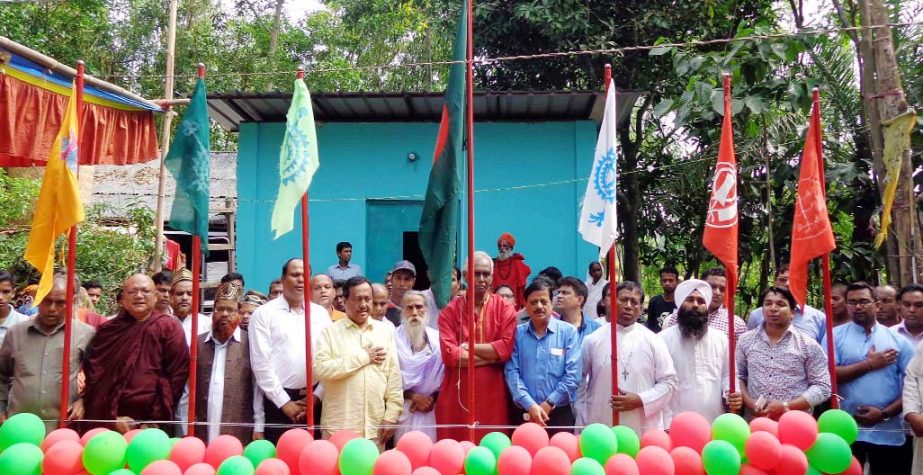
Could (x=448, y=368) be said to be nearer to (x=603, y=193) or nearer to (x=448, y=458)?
(x=448, y=458)

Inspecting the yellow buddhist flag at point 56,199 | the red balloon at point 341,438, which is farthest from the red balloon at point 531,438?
the yellow buddhist flag at point 56,199

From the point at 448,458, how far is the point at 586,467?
0.68 meters

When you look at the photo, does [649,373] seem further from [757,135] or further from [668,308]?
[757,135]

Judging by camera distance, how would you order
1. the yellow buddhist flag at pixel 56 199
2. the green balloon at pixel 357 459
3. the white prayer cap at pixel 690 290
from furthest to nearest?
the white prayer cap at pixel 690 290 < the yellow buddhist flag at pixel 56 199 < the green balloon at pixel 357 459

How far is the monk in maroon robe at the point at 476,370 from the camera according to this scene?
5.01 meters

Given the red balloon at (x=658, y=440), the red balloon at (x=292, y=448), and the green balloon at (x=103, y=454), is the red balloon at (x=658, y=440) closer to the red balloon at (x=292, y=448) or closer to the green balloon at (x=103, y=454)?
the red balloon at (x=292, y=448)

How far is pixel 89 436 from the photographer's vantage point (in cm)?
437

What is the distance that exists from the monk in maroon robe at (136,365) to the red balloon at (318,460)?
1.28 m

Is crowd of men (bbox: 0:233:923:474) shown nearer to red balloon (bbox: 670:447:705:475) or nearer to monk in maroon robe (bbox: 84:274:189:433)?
monk in maroon robe (bbox: 84:274:189:433)

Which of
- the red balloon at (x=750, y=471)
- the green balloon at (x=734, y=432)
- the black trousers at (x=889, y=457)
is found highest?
the green balloon at (x=734, y=432)

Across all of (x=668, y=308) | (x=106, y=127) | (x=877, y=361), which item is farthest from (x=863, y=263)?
(x=106, y=127)

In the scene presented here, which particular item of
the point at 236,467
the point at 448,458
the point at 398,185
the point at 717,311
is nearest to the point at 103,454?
the point at 236,467

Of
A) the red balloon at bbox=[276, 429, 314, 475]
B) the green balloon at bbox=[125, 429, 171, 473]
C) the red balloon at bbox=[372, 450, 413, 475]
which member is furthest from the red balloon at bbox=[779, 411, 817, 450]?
the green balloon at bbox=[125, 429, 171, 473]

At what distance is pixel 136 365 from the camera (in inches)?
192
